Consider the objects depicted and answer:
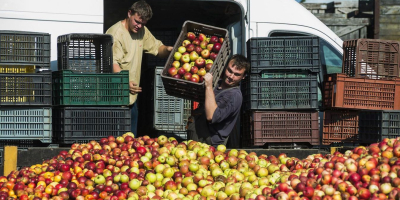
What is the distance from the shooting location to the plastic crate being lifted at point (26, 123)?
7430 millimetres

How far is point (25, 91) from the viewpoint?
24.6 ft

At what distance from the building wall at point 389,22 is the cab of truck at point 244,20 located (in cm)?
805

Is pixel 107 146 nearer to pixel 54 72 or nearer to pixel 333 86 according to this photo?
pixel 54 72

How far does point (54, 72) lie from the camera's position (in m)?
7.73

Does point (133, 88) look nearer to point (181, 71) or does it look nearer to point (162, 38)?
point (181, 71)

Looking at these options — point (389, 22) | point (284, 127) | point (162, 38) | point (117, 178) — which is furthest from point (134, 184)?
point (389, 22)

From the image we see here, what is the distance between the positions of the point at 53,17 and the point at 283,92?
9.96ft

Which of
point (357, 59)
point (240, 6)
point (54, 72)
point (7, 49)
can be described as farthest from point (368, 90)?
point (7, 49)

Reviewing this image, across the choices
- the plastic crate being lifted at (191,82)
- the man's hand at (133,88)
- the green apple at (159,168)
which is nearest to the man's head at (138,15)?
the plastic crate being lifted at (191,82)

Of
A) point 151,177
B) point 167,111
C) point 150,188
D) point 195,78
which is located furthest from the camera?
point 167,111

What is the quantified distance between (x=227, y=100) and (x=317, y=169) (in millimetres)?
2306

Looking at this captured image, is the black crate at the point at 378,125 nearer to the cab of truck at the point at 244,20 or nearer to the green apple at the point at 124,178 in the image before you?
the cab of truck at the point at 244,20

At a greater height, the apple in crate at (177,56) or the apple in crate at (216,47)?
the apple in crate at (216,47)

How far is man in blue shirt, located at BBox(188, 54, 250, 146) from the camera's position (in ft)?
24.3
